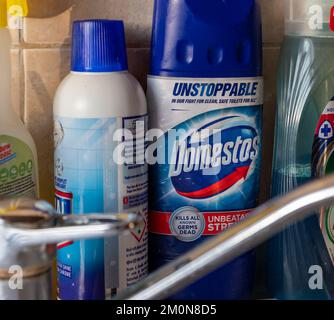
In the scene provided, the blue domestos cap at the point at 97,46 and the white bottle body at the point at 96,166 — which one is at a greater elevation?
the blue domestos cap at the point at 97,46

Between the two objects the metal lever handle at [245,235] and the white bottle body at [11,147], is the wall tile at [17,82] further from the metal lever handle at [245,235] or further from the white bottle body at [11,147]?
the metal lever handle at [245,235]

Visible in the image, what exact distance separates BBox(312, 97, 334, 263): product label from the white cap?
2.5 inches

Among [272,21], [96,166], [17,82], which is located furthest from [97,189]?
[272,21]

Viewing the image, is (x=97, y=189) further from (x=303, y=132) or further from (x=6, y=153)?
(x=303, y=132)

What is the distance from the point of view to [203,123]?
587 mm

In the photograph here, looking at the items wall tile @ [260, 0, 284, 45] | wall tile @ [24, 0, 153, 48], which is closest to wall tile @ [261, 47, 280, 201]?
wall tile @ [260, 0, 284, 45]

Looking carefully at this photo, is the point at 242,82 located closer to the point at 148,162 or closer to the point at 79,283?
the point at 148,162

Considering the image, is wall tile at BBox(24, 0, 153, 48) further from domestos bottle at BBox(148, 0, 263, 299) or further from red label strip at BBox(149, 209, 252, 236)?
red label strip at BBox(149, 209, 252, 236)

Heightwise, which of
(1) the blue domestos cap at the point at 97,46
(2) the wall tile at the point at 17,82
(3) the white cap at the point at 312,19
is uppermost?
(3) the white cap at the point at 312,19

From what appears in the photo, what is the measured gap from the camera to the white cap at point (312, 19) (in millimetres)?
587

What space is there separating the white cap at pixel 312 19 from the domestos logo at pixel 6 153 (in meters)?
0.27

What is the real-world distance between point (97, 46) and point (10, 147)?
4.4 inches

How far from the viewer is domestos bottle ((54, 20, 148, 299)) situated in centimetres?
54

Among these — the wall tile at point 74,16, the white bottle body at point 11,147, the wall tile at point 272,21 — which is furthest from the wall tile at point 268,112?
the white bottle body at point 11,147
